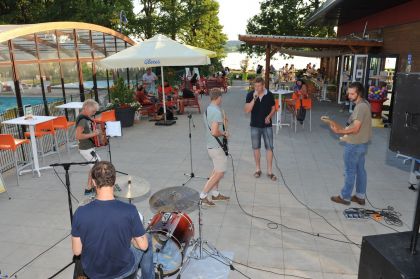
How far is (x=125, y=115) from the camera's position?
38.5ft

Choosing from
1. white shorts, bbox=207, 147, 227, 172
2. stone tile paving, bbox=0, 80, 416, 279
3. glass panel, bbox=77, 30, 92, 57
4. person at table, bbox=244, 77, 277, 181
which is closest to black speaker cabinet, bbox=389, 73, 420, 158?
stone tile paving, bbox=0, 80, 416, 279

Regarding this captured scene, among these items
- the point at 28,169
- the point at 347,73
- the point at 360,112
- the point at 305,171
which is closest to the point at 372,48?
the point at 347,73

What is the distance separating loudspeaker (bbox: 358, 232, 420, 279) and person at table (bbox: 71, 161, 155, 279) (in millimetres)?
1929

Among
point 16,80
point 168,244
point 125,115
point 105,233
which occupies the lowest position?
point 168,244

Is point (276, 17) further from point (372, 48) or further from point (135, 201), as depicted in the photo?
point (135, 201)

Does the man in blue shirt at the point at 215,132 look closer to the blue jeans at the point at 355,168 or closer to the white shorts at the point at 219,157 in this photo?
the white shorts at the point at 219,157

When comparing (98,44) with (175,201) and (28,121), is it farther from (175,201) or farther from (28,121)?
(175,201)

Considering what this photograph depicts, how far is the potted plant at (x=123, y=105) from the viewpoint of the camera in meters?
11.7

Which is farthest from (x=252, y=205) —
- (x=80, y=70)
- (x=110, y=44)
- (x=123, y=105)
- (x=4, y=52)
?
(x=110, y=44)

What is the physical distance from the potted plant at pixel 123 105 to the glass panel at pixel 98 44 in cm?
228

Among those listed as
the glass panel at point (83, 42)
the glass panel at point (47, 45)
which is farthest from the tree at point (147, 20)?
the glass panel at point (47, 45)

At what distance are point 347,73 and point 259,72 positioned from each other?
9.29 meters

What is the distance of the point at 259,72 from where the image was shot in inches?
971

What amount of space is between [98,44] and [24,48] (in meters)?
4.13
